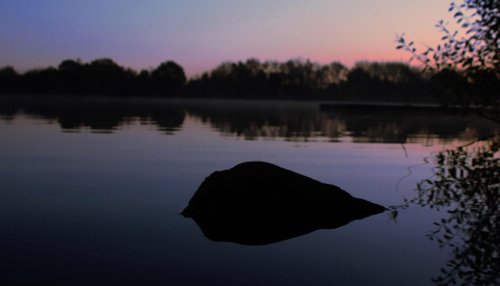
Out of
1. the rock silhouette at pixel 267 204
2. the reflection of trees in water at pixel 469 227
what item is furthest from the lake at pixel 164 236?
the rock silhouette at pixel 267 204

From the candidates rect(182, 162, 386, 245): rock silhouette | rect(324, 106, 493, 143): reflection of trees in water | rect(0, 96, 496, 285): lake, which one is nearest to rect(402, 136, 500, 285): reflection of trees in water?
rect(0, 96, 496, 285): lake

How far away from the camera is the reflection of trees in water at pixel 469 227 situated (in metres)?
9.05

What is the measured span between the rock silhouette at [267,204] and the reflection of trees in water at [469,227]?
8.18 feet

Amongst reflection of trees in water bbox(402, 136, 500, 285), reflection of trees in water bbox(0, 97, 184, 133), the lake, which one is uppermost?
reflection of trees in water bbox(402, 136, 500, 285)

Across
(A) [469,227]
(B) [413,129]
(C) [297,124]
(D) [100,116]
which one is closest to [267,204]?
(A) [469,227]

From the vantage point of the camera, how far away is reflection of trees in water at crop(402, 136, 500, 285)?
29.7ft

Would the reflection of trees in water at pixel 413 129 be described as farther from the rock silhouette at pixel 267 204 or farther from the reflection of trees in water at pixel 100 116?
the reflection of trees in water at pixel 100 116

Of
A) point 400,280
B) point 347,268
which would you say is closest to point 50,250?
point 347,268

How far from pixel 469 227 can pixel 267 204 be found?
521 cm

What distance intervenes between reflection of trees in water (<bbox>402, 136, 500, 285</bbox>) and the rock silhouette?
249 centimetres

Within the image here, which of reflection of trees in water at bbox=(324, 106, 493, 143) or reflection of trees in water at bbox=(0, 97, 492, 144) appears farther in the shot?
reflection of trees in water at bbox=(0, 97, 492, 144)

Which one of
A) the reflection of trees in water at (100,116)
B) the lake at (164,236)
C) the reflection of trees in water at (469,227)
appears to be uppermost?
the reflection of trees in water at (469,227)

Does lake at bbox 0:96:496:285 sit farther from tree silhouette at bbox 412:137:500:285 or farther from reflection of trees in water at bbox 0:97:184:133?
reflection of trees in water at bbox 0:97:184:133

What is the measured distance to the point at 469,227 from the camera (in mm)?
12039
